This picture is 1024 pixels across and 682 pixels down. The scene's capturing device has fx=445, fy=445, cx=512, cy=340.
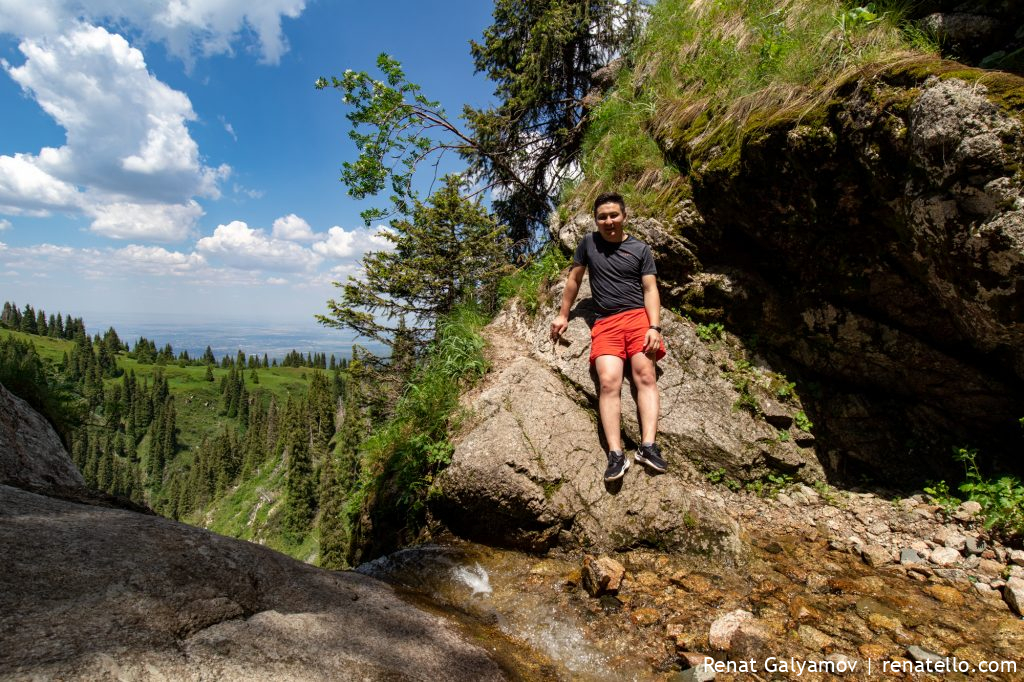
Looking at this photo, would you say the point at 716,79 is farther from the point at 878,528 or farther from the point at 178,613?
the point at 178,613

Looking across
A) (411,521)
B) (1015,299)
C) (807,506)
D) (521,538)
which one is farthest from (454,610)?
(1015,299)

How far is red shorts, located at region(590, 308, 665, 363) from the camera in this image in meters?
5.28

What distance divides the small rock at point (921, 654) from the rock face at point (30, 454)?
6483 mm

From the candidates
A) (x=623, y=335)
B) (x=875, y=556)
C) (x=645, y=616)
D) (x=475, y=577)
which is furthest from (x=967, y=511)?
(x=475, y=577)

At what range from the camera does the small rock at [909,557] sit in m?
4.05

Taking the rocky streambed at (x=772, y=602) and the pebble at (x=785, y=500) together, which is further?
the pebble at (x=785, y=500)

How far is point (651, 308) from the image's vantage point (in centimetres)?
533

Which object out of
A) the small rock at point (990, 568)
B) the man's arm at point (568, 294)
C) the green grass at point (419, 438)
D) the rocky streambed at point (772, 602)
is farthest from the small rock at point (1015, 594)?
the green grass at point (419, 438)

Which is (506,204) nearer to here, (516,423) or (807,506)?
(516,423)

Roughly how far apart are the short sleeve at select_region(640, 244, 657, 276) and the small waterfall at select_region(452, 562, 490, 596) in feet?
12.5

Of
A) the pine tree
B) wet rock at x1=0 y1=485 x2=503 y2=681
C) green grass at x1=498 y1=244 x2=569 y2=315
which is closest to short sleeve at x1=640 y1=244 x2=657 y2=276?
green grass at x1=498 y1=244 x2=569 y2=315

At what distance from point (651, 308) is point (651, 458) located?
1745mm

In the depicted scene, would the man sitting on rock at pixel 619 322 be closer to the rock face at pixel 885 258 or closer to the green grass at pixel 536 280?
the rock face at pixel 885 258

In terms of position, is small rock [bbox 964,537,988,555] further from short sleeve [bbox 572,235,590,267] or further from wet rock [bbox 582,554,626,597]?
short sleeve [bbox 572,235,590,267]
